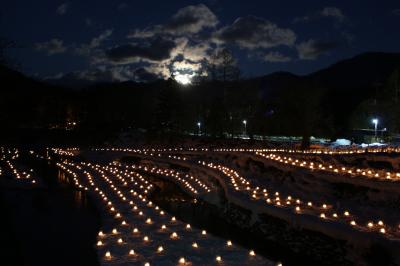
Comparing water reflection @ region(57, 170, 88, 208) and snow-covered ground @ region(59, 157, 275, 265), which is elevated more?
snow-covered ground @ region(59, 157, 275, 265)

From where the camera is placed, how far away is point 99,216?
1080cm

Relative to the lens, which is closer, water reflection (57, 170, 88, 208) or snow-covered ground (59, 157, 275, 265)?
snow-covered ground (59, 157, 275, 265)

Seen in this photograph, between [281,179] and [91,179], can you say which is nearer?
[281,179]

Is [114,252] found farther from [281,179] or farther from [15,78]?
[15,78]

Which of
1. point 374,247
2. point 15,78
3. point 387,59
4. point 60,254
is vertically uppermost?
point 387,59

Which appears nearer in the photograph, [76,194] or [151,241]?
[151,241]

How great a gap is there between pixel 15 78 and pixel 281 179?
31.9 ft

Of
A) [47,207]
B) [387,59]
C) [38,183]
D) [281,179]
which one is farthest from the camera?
[387,59]

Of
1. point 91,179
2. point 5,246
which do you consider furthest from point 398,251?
point 91,179

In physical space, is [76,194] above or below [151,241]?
below

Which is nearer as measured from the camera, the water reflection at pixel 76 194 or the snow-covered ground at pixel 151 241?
the snow-covered ground at pixel 151 241

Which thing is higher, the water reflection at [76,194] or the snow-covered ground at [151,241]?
the snow-covered ground at [151,241]

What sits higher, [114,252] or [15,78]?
[15,78]

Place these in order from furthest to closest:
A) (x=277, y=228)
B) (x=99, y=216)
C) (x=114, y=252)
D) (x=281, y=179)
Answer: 1. (x=281, y=179)
2. (x=99, y=216)
3. (x=277, y=228)
4. (x=114, y=252)
